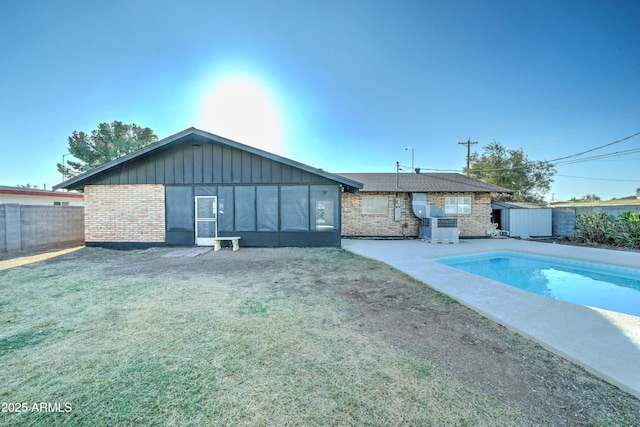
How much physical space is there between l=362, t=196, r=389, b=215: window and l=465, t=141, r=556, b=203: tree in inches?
478

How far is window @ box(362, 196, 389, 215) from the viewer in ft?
41.6

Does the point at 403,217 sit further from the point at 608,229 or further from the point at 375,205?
the point at 608,229

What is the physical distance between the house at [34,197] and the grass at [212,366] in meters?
12.7

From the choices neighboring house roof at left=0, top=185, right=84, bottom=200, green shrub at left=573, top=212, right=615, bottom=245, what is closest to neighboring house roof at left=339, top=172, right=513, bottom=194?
green shrub at left=573, top=212, right=615, bottom=245

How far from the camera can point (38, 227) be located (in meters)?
9.48

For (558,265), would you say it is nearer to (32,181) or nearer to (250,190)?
(250,190)

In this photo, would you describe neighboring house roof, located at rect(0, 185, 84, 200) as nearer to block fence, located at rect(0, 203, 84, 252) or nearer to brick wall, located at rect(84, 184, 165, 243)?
block fence, located at rect(0, 203, 84, 252)

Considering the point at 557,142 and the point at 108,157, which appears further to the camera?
the point at 108,157

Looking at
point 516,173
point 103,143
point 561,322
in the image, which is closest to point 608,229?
point 561,322

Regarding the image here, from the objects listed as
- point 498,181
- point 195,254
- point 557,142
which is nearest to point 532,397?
point 195,254

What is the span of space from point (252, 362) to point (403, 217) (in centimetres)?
1138

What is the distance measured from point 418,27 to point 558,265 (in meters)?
9.17

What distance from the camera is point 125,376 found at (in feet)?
7.09

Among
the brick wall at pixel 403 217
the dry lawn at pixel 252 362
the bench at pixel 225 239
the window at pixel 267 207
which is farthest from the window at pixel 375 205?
the dry lawn at pixel 252 362
